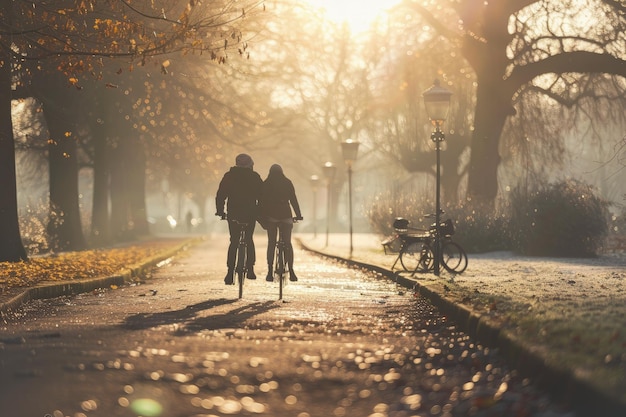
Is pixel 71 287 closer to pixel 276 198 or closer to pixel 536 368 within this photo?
pixel 276 198

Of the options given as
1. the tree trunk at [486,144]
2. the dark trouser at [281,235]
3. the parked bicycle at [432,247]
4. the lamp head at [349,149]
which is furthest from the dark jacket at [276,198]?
the lamp head at [349,149]

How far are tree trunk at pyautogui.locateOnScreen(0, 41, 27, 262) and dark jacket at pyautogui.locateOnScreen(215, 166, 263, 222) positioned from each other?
7.90 metres

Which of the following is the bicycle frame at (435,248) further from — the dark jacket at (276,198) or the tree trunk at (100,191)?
the tree trunk at (100,191)

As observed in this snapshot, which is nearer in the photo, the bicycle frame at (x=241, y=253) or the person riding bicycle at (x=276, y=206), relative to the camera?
the bicycle frame at (x=241, y=253)

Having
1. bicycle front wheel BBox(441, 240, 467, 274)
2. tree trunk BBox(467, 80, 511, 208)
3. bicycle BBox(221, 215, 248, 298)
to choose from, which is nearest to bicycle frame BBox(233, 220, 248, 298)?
bicycle BBox(221, 215, 248, 298)

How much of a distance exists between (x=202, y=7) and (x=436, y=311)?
33.6 ft

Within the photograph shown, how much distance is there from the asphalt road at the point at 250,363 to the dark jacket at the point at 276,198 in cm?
226

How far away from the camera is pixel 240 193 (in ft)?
51.8

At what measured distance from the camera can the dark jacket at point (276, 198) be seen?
16.5 m

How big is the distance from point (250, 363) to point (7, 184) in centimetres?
1541

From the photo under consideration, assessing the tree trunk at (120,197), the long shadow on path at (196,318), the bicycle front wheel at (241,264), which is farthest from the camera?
the tree trunk at (120,197)

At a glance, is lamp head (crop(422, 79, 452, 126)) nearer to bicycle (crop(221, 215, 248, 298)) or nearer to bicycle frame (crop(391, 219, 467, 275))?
bicycle frame (crop(391, 219, 467, 275))

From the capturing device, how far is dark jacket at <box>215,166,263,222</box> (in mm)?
15766

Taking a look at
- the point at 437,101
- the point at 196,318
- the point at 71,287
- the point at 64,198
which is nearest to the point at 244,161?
the point at 71,287
